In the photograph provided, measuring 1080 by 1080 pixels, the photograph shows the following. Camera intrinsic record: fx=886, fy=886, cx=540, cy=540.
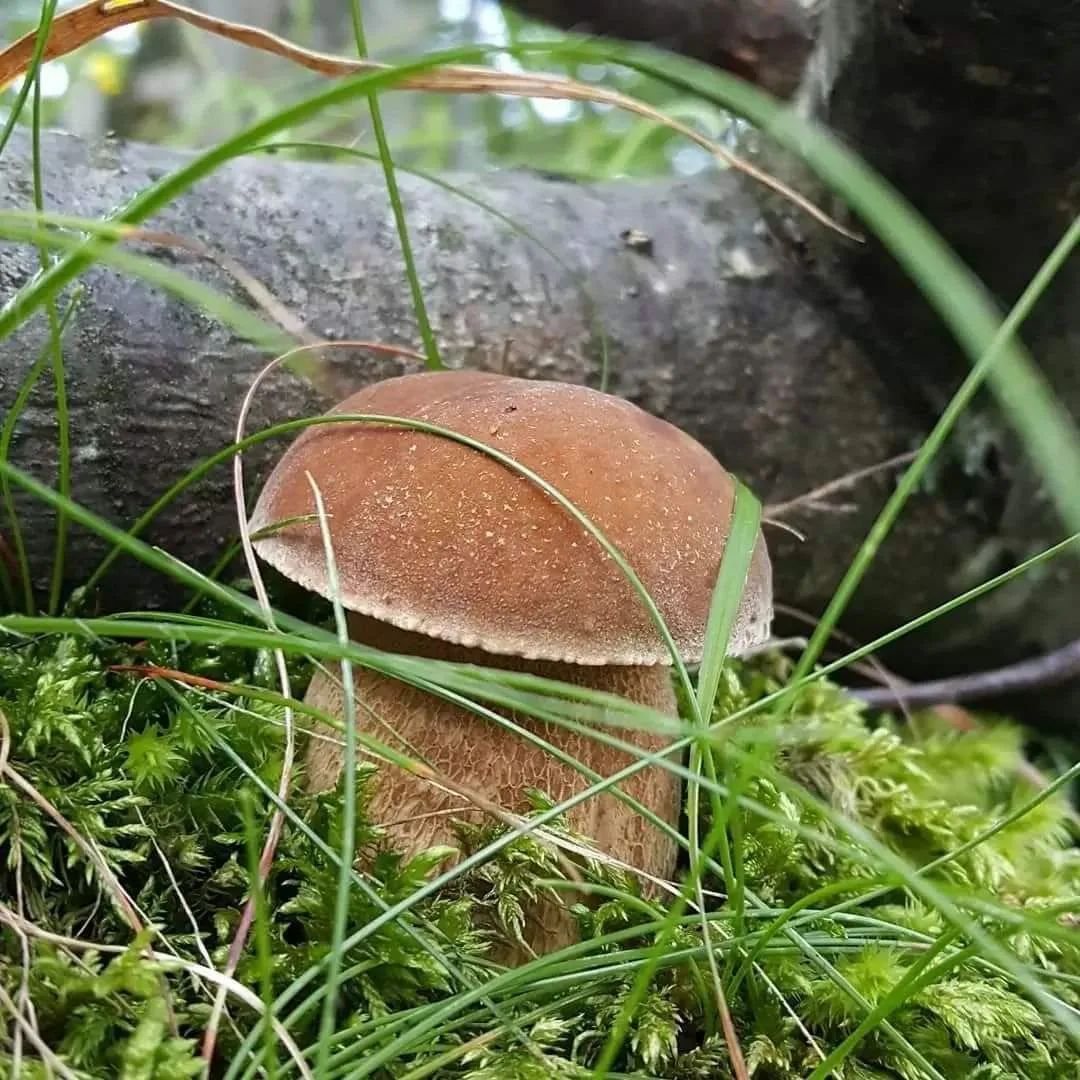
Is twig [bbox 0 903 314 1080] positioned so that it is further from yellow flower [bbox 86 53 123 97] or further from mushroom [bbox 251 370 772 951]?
yellow flower [bbox 86 53 123 97]

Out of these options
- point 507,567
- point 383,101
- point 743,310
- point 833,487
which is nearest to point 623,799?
point 507,567

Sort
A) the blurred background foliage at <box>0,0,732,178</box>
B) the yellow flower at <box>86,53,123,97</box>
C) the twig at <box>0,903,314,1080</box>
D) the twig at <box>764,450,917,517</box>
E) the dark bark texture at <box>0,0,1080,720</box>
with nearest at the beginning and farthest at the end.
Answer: the twig at <box>0,903,314,1080</box> < the dark bark texture at <box>0,0,1080,720</box> < the twig at <box>764,450,917,517</box> < the blurred background foliage at <box>0,0,732,178</box> < the yellow flower at <box>86,53,123,97</box>

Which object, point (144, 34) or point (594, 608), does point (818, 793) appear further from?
point (144, 34)

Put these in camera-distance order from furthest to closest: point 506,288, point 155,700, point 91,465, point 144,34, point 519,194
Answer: point 144,34, point 519,194, point 506,288, point 91,465, point 155,700

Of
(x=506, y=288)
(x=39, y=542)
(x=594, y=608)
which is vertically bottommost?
(x=39, y=542)

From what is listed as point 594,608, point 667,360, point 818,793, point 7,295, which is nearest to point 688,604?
point 594,608

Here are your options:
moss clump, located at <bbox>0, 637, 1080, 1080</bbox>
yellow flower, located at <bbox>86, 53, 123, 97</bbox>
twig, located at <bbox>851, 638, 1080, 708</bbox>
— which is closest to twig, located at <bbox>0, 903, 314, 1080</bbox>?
moss clump, located at <bbox>0, 637, 1080, 1080</bbox>

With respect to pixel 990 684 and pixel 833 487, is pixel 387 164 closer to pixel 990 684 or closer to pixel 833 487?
pixel 833 487
